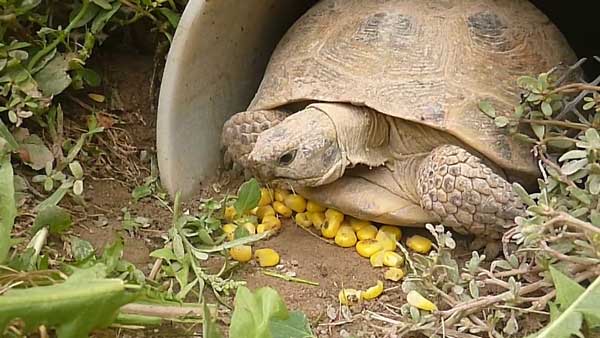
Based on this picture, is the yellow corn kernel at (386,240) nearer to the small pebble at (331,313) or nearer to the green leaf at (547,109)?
the small pebble at (331,313)

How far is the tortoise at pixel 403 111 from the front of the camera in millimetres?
2227

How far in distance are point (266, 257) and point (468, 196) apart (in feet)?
1.75

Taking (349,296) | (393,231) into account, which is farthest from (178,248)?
(393,231)

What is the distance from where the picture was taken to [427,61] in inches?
91.4

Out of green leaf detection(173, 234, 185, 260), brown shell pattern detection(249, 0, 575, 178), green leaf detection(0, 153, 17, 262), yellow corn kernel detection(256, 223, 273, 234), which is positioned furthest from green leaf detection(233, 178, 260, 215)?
green leaf detection(0, 153, 17, 262)

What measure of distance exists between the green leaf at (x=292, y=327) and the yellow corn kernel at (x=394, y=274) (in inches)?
17.3

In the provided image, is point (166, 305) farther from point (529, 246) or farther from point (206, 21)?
point (206, 21)

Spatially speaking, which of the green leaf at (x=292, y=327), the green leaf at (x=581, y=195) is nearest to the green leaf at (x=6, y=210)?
the green leaf at (x=292, y=327)

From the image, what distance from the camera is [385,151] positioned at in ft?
8.18

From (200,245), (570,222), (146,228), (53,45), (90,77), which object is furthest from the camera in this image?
(90,77)

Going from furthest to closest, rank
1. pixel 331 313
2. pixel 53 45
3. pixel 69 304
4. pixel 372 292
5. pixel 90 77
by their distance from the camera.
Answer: pixel 90 77 → pixel 53 45 → pixel 372 292 → pixel 331 313 → pixel 69 304

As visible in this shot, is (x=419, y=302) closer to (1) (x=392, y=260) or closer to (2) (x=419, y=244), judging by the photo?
(1) (x=392, y=260)

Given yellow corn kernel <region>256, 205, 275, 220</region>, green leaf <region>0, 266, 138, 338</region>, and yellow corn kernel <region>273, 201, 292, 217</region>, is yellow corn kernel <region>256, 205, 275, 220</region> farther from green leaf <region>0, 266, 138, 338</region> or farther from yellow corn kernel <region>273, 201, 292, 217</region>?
green leaf <region>0, 266, 138, 338</region>

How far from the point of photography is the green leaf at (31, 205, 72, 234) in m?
2.01
